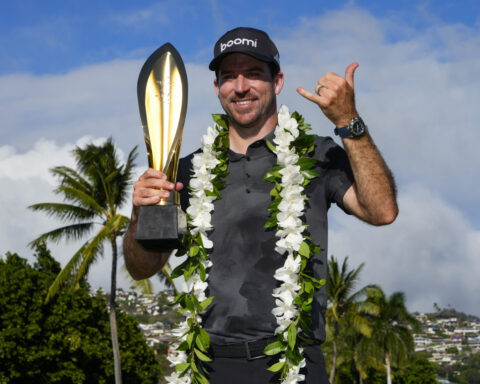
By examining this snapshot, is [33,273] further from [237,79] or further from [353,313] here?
[237,79]

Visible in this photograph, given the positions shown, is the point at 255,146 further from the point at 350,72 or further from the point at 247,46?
the point at 350,72

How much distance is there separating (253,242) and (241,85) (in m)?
0.81

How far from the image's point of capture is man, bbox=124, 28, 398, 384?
301 centimetres

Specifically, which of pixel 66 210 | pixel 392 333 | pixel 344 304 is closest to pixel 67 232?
pixel 66 210

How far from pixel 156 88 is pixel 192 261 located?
885 millimetres

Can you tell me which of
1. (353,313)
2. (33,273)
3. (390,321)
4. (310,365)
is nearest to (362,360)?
(390,321)

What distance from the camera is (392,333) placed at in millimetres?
55312

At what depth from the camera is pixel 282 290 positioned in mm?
3090

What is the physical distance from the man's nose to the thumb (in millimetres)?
555

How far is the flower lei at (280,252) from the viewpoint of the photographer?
304cm

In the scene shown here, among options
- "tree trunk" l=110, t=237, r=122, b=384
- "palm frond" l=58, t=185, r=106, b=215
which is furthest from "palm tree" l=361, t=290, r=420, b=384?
"palm frond" l=58, t=185, r=106, b=215

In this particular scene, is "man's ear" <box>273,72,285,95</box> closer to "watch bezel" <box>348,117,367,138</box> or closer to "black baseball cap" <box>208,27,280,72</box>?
"black baseball cap" <box>208,27,280,72</box>

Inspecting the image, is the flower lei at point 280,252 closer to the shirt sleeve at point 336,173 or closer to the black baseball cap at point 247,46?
the shirt sleeve at point 336,173

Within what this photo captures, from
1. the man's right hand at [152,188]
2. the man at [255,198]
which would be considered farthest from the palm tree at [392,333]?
the man's right hand at [152,188]
